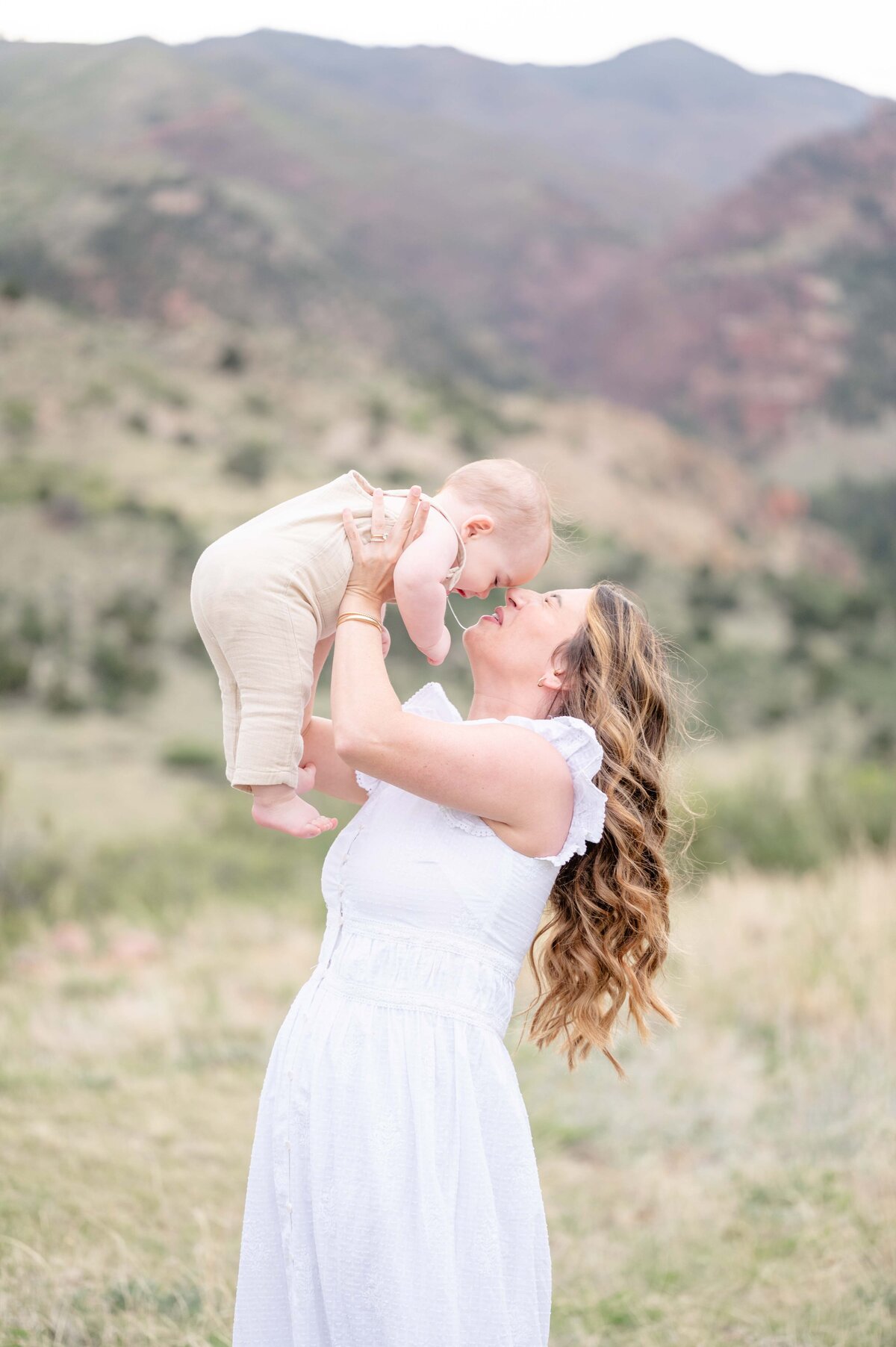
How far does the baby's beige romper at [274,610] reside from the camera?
225cm

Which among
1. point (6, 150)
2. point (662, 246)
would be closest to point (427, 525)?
point (6, 150)

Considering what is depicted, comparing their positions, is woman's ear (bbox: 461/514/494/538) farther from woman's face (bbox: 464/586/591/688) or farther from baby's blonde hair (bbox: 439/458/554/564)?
woman's face (bbox: 464/586/591/688)

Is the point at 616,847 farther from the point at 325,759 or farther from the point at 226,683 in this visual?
the point at 226,683

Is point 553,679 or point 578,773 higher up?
point 553,679

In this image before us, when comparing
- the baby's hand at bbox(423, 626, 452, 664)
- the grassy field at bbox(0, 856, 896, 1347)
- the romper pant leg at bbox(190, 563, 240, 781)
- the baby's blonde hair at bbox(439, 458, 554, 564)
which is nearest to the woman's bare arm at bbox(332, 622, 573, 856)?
the baby's hand at bbox(423, 626, 452, 664)

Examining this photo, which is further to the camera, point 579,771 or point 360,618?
point 579,771

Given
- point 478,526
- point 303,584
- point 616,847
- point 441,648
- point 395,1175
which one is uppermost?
point 478,526

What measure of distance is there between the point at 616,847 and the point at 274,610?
83 centimetres

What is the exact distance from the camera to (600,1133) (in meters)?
5.62

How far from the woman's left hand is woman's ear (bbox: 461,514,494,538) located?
10 centimetres

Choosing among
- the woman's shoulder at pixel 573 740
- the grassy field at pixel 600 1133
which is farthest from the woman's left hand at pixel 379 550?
the grassy field at pixel 600 1133

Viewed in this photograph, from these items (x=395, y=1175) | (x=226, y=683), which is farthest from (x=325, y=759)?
(x=395, y=1175)

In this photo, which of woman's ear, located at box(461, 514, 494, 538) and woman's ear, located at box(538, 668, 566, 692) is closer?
woman's ear, located at box(461, 514, 494, 538)

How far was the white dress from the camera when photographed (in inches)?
86.1
